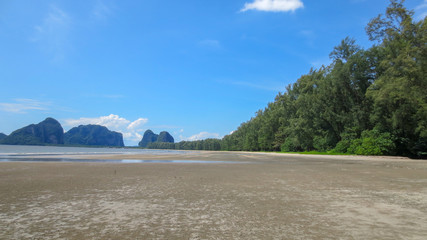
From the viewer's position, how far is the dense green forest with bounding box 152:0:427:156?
31.8 metres

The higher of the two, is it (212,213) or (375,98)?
(375,98)

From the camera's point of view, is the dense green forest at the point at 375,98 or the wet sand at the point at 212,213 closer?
the wet sand at the point at 212,213

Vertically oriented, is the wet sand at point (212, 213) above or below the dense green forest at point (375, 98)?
below

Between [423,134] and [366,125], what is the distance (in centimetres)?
1551

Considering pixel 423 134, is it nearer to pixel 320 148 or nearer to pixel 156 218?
pixel 320 148

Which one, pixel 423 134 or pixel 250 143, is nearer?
pixel 423 134

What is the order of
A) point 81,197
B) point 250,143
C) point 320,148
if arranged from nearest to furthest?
1. point 81,197
2. point 320,148
3. point 250,143

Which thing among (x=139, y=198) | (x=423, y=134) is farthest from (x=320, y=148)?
(x=139, y=198)

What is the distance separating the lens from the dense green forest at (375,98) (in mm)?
31750

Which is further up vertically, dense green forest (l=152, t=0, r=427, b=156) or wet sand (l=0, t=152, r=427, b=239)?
dense green forest (l=152, t=0, r=427, b=156)

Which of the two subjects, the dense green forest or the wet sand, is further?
the dense green forest

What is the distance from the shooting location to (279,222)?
5.37 metres

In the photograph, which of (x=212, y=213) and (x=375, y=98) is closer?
(x=212, y=213)

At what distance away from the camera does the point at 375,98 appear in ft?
119
